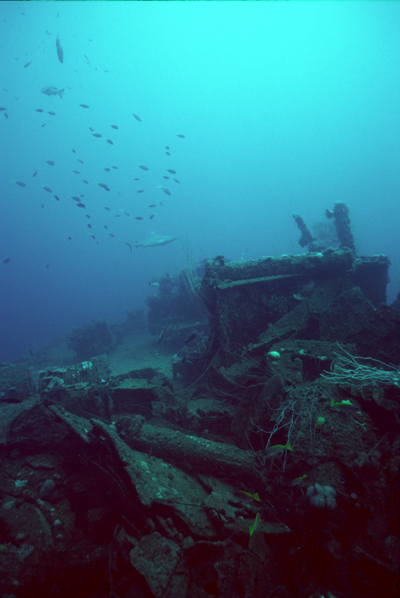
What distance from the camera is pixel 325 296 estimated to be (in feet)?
22.5

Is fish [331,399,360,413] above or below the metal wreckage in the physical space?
above

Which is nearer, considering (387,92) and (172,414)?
(172,414)

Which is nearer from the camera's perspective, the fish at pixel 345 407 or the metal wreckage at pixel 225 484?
the metal wreckage at pixel 225 484

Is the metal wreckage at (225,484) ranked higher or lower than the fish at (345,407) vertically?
lower

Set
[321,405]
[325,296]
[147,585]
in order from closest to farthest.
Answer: [147,585], [321,405], [325,296]

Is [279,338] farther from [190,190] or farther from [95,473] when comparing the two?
[190,190]

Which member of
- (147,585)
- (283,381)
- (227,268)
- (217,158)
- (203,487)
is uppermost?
(217,158)

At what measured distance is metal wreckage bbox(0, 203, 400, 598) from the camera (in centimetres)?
224

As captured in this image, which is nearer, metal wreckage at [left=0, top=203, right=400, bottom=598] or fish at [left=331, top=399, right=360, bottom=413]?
metal wreckage at [left=0, top=203, right=400, bottom=598]

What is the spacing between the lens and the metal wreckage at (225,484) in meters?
2.24

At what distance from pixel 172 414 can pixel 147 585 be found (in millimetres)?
2549

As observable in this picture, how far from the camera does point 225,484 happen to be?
3.25 metres

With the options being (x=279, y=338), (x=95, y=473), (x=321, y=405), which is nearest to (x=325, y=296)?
(x=279, y=338)

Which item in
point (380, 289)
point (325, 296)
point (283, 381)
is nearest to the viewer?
point (283, 381)
